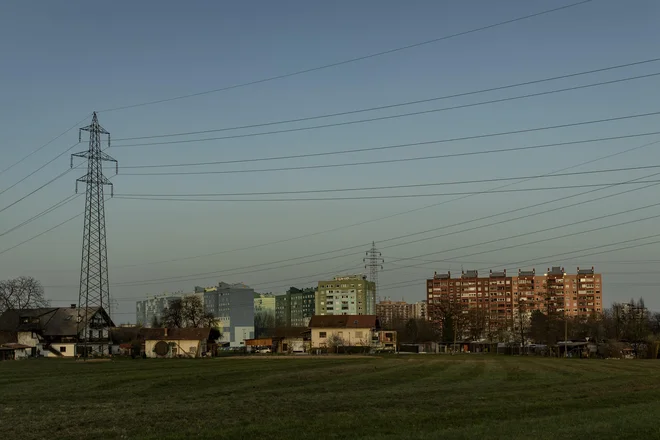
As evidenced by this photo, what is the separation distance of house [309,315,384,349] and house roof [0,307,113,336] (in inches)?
1767

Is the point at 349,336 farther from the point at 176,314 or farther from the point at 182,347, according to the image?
the point at 176,314

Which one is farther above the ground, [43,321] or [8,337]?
[43,321]

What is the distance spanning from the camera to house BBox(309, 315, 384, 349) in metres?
142

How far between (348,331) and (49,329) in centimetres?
6177

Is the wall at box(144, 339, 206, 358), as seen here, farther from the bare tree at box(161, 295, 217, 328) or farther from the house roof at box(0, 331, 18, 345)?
the bare tree at box(161, 295, 217, 328)

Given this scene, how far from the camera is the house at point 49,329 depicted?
449 ft

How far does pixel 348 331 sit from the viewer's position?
143 meters

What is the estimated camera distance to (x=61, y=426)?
2489 centimetres

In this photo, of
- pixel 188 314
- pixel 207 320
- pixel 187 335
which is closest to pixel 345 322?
pixel 187 335

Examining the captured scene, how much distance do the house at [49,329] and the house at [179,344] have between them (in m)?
18.1

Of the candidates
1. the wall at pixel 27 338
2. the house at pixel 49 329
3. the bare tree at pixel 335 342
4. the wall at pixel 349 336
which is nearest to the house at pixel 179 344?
the house at pixel 49 329

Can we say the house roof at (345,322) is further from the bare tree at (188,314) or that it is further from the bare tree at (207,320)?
the bare tree at (188,314)

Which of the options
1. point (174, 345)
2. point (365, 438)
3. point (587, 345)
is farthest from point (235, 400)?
point (587, 345)

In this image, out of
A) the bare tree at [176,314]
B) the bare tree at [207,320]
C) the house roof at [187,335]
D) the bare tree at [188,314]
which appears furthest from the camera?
the bare tree at [176,314]
